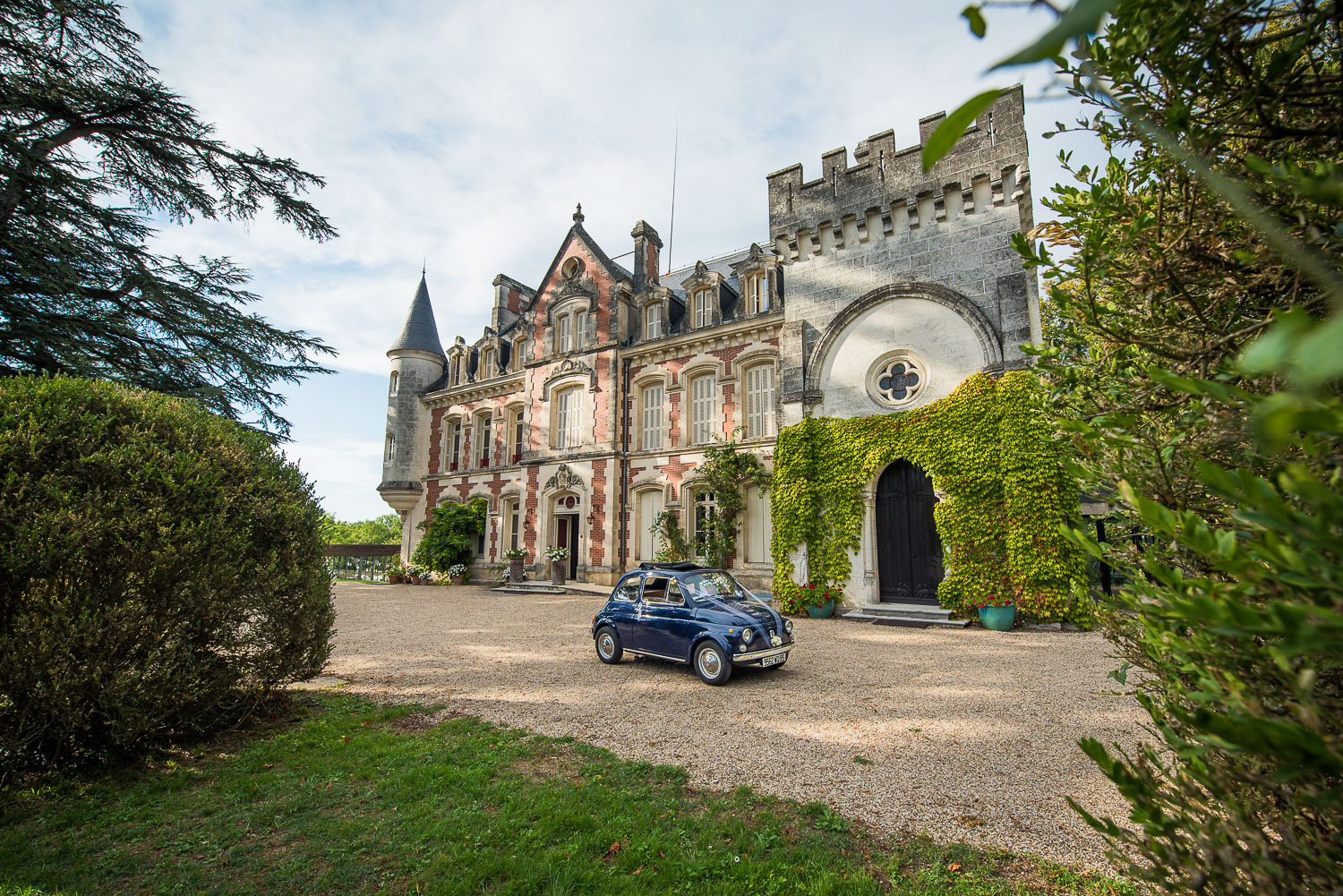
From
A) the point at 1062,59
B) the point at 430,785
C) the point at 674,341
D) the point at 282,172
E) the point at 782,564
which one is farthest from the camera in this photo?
the point at 674,341

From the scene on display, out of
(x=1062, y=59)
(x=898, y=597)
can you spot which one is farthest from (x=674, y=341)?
(x=1062, y=59)

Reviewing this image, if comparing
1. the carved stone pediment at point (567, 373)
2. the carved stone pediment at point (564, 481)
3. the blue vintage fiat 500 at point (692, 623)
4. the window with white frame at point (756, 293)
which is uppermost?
the window with white frame at point (756, 293)

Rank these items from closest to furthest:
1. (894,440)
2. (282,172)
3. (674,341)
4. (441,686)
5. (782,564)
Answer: (441,686) → (282,172) → (894,440) → (782,564) → (674,341)

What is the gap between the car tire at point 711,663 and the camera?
6855mm

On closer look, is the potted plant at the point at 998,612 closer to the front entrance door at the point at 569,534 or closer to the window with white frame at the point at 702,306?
the window with white frame at the point at 702,306

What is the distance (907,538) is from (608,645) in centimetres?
693

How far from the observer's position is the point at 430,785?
159 inches

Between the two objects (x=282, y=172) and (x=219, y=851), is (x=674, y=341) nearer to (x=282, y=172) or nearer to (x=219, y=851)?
(x=282, y=172)

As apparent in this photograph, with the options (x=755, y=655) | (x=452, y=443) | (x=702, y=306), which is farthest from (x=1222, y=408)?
(x=452, y=443)

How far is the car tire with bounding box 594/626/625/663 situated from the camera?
26.2 feet

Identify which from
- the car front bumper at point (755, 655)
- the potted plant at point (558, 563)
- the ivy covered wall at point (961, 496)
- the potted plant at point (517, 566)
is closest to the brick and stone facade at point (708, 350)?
the potted plant at point (517, 566)

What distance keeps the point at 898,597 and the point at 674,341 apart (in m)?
9.11

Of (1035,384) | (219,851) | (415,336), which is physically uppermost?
(415,336)

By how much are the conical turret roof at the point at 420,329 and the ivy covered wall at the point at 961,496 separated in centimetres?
1714
